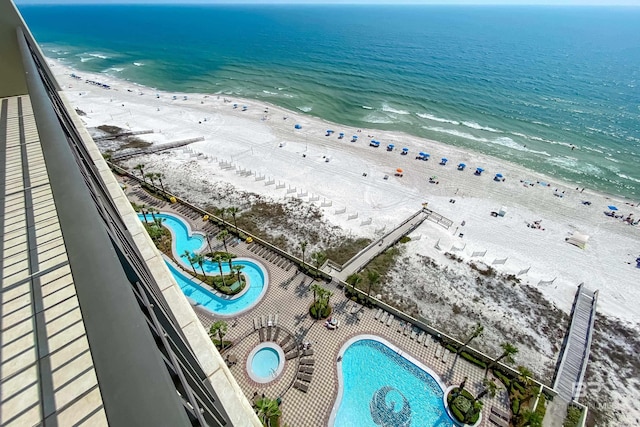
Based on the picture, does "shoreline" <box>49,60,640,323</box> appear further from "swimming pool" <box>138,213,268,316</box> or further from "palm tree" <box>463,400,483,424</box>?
"palm tree" <box>463,400,483,424</box>

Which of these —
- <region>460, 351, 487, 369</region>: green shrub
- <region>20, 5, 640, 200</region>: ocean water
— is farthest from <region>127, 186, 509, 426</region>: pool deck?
<region>20, 5, 640, 200</region>: ocean water

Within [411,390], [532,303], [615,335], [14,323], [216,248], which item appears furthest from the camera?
[216,248]

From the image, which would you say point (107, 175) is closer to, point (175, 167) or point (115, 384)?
point (115, 384)

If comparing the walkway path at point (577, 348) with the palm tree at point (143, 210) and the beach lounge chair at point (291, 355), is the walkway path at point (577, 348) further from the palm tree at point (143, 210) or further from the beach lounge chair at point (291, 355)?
the palm tree at point (143, 210)

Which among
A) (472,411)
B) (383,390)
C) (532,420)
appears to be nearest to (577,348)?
(532,420)

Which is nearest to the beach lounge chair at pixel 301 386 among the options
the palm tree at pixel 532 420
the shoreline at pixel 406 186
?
the palm tree at pixel 532 420

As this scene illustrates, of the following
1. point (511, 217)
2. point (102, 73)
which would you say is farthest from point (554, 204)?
point (102, 73)
